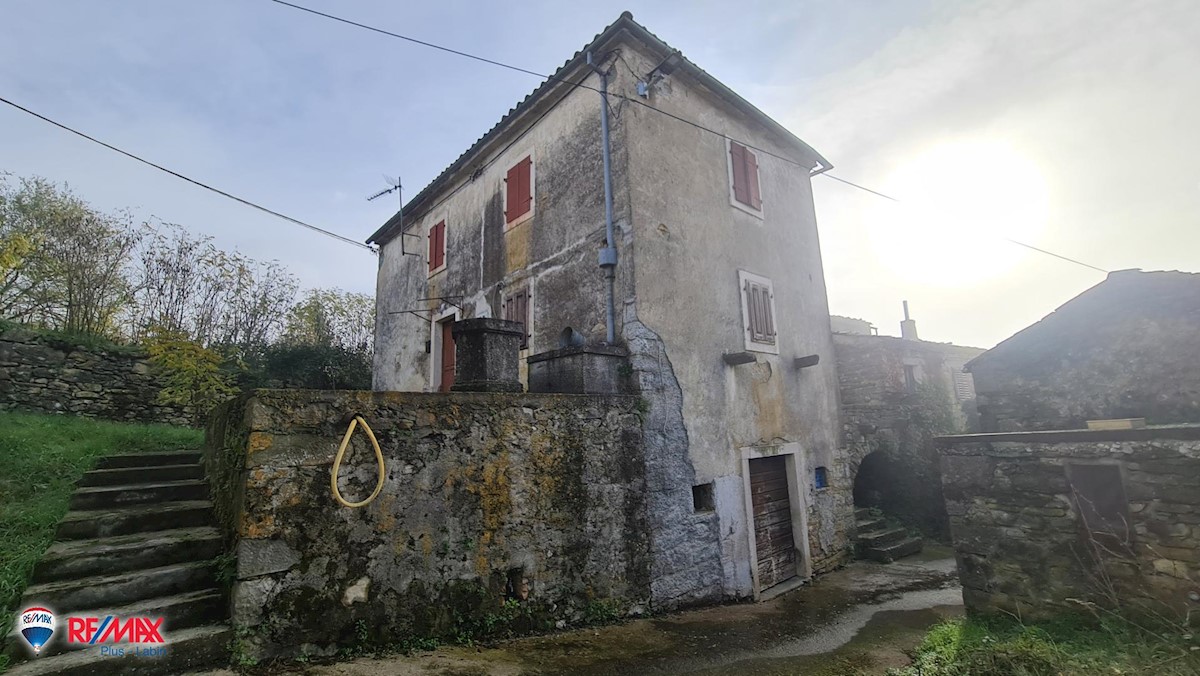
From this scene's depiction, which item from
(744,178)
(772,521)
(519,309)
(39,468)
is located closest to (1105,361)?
(772,521)

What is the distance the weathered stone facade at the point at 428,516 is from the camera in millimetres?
3861

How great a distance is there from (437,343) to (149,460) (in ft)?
16.8

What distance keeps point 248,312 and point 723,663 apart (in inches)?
575

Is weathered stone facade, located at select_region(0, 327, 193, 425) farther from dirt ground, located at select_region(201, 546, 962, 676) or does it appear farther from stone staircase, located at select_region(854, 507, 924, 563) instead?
stone staircase, located at select_region(854, 507, 924, 563)

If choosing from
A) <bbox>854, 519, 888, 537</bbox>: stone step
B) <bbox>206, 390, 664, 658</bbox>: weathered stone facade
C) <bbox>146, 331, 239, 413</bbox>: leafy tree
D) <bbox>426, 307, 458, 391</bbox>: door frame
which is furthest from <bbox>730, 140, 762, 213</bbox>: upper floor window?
<bbox>146, 331, 239, 413</bbox>: leafy tree

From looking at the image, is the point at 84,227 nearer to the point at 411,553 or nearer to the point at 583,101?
the point at 583,101

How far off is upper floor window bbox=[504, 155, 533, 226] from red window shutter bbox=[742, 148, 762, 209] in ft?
12.4

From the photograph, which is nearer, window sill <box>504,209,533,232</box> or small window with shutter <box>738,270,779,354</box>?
small window with shutter <box>738,270,779,354</box>

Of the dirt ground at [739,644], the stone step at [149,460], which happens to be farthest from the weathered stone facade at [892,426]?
the stone step at [149,460]

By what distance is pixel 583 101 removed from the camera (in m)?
7.79

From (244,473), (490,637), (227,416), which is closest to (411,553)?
(490,637)

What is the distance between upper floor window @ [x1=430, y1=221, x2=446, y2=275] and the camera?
10914 millimetres

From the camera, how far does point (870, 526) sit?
10109 mm

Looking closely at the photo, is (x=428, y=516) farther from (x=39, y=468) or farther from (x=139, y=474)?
(x=39, y=468)
